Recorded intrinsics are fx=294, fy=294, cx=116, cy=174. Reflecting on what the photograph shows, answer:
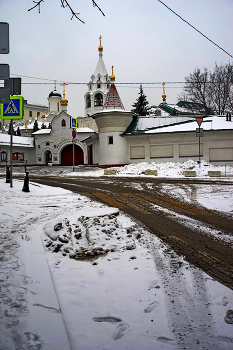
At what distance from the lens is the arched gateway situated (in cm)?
4241

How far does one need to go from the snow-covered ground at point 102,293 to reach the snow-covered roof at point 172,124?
22065mm

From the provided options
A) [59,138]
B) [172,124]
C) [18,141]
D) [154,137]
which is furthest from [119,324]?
[18,141]

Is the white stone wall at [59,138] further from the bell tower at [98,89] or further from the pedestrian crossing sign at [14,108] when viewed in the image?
the pedestrian crossing sign at [14,108]

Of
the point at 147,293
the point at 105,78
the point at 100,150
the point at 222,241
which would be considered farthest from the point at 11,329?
the point at 105,78

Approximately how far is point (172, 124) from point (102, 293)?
26494 millimetres

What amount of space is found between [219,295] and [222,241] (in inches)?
80.2

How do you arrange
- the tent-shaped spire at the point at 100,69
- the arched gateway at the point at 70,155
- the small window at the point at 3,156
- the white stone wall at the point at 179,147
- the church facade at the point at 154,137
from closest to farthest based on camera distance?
the white stone wall at the point at 179,147 → the church facade at the point at 154,137 → the arched gateway at the point at 70,155 → the small window at the point at 3,156 → the tent-shaped spire at the point at 100,69

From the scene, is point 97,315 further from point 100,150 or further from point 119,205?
point 100,150

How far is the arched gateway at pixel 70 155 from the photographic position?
4241cm

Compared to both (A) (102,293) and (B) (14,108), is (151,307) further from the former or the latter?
(B) (14,108)

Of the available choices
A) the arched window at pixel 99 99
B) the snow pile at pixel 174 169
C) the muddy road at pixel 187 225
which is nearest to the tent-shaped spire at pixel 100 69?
the arched window at pixel 99 99

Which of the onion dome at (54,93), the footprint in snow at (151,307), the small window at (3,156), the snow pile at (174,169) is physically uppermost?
the onion dome at (54,93)

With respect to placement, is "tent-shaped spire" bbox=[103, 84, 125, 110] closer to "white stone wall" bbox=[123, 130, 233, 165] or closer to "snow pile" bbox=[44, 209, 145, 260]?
"white stone wall" bbox=[123, 130, 233, 165]

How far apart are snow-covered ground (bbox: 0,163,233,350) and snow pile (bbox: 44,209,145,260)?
17mm
